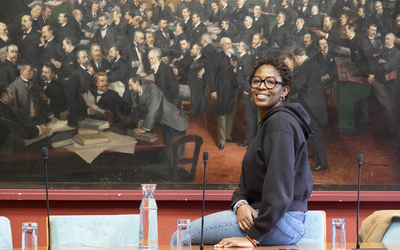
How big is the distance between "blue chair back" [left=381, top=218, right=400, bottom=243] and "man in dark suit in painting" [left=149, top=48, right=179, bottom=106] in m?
2.82

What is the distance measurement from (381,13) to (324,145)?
6.00 feet

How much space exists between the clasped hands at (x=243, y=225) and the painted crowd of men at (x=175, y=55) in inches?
99.7

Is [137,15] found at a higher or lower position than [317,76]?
higher

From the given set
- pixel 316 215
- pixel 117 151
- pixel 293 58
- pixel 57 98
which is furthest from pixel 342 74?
pixel 57 98

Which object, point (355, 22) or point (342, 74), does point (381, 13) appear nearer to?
point (355, 22)

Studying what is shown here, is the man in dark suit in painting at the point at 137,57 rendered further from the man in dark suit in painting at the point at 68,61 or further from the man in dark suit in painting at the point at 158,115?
the man in dark suit in painting at the point at 68,61

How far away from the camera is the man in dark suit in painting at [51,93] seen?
503cm

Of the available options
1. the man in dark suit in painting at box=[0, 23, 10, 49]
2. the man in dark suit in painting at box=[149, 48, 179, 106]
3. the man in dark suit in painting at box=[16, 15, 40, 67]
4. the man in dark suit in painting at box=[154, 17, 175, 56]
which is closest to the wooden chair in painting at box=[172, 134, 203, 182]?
the man in dark suit in painting at box=[149, 48, 179, 106]

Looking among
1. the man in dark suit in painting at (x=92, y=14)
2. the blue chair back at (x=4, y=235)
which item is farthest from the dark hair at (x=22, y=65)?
the blue chair back at (x=4, y=235)

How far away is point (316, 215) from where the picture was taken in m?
3.33

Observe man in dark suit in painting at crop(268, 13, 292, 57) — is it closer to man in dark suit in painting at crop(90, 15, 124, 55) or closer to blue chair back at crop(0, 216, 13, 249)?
man in dark suit in painting at crop(90, 15, 124, 55)

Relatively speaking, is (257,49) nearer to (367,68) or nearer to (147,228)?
(367,68)

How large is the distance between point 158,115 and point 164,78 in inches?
18.0

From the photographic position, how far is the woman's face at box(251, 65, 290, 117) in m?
3.00
